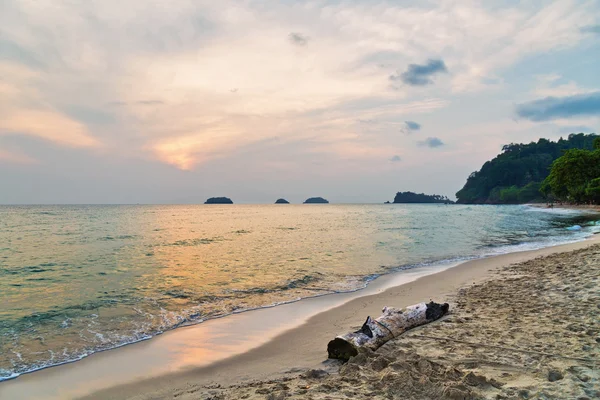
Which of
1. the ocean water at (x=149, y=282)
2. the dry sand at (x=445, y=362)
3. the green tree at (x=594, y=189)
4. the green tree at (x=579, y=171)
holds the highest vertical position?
the green tree at (x=579, y=171)

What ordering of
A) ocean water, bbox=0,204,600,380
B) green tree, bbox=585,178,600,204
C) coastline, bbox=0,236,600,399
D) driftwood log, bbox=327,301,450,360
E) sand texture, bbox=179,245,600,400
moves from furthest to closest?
green tree, bbox=585,178,600,204 → ocean water, bbox=0,204,600,380 → driftwood log, bbox=327,301,450,360 → coastline, bbox=0,236,600,399 → sand texture, bbox=179,245,600,400

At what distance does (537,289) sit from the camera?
10000 mm

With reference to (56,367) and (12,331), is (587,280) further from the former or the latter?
(12,331)

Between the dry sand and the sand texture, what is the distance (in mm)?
14

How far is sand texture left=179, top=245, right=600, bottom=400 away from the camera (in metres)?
4.49

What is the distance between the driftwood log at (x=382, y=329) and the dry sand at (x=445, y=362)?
0.63 ft


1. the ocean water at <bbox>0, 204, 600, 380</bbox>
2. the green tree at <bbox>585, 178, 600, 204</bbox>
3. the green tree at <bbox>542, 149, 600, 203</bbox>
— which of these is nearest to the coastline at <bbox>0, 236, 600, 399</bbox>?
the ocean water at <bbox>0, 204, 600, 380</bbox>

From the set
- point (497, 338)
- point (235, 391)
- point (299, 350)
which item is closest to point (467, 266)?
point (497, 338)

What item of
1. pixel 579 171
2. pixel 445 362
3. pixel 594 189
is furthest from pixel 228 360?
pixel 579 171

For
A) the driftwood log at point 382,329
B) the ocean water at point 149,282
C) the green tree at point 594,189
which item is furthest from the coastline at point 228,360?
the green tree at point 594,189

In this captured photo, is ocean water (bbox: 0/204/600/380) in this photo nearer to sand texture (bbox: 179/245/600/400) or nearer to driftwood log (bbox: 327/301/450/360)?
sand texture (bbox: 179/245/600/400)

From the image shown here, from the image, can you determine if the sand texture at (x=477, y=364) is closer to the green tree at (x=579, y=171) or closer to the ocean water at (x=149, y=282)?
the ocean water at (x=149, y=282)

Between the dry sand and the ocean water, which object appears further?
the ocean water

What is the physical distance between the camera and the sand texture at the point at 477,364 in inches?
177
